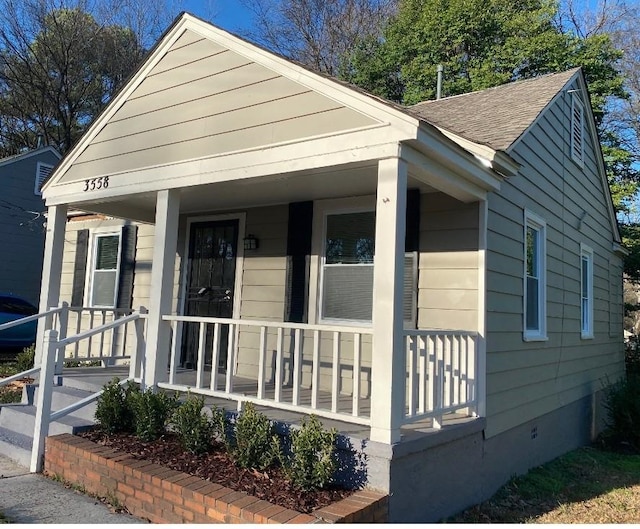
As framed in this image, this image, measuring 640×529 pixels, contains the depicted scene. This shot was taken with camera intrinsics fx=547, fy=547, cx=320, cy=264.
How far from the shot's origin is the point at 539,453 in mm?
6539

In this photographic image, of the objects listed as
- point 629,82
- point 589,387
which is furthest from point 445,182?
point 629,82

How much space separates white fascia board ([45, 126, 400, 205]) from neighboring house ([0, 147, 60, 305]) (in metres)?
10.2

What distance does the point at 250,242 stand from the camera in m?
7.03

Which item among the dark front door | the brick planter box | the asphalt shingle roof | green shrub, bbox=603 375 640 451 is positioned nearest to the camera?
the brick planter box

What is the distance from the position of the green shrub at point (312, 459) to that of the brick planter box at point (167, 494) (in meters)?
0.23

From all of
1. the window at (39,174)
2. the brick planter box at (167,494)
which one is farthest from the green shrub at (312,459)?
the window at (39,174)

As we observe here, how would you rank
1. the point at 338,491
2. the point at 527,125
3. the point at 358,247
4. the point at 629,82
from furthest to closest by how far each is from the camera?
the point at 629,82
the point at 527,125
the point at 358,247
the point at 338,491

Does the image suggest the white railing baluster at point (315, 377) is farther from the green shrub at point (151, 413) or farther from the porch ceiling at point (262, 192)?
the porch ceiling at point (262, 192)

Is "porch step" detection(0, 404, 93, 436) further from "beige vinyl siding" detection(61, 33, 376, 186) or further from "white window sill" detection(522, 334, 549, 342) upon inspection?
"white window sill" detection(522, 334, 549, 342)

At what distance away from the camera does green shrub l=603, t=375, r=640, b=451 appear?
25.7 ft

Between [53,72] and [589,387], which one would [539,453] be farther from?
[53,72]

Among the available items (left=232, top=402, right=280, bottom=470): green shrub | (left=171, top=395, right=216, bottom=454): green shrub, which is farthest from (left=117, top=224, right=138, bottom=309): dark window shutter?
(left=232, top=402, right=280, bottom=470): green shrub

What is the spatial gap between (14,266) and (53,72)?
792 cm

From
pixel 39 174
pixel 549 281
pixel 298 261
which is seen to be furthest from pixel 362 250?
pixel 39 174
